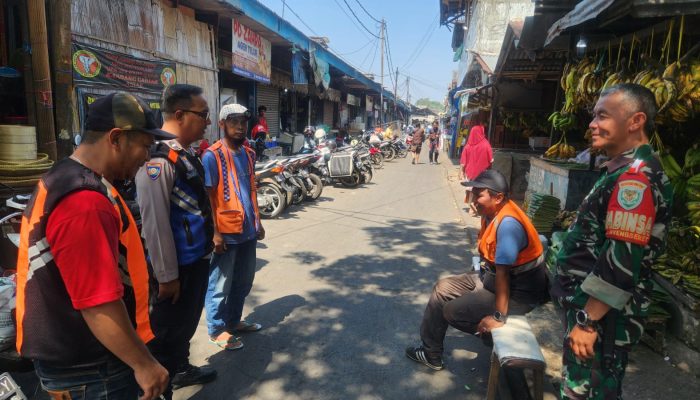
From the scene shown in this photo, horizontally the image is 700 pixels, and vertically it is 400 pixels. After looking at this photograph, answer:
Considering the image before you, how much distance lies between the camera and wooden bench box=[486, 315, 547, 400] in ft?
7.26

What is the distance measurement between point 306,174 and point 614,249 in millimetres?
7468

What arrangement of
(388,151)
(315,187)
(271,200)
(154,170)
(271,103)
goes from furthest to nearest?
(388,151) → (271,103) → (315,187) → (271,200) → (154,170)

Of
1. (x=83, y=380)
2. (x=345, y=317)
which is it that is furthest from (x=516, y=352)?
(x=83, y=380)

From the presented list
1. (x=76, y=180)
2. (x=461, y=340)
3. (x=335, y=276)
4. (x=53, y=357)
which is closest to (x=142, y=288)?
(x=53, y=357)

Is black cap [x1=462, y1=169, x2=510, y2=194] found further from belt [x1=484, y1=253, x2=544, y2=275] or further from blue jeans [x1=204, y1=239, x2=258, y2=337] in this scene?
blue jeans [x1=204, y1=239, x2=258, y2=337]

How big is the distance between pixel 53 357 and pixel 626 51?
574cm

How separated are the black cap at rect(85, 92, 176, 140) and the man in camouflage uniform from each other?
1872 mm

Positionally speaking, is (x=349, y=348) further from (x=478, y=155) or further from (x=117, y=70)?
(x=478, y=155)

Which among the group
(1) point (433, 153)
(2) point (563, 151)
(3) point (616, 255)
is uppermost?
(2) point (563, 151)

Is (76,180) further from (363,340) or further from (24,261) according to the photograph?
(363,340)

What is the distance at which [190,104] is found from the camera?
98.1 inches

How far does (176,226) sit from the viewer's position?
2.41m

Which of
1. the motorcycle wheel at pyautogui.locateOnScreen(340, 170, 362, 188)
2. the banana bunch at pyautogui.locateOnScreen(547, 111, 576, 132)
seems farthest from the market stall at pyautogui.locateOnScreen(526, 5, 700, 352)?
the motorcycle wheel at pyautogui.locateOnScreen(340, 170, 362, 188)

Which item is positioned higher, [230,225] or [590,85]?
[590,85]
